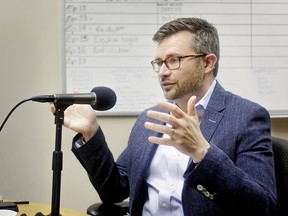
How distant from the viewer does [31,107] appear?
232 centimetres

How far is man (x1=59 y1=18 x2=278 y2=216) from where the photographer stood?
1.21 meters

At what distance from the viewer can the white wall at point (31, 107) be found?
2277 millimetres

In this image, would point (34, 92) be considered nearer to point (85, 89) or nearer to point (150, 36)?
point (85, 89)

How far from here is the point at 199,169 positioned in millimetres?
1161

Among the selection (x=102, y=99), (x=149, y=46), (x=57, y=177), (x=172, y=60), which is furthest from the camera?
(x=149, y=46)

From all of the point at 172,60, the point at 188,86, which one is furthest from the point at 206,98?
the point at 172,60

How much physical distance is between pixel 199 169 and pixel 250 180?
0.72 feet

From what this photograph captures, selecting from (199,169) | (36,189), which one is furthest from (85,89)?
(199,169)

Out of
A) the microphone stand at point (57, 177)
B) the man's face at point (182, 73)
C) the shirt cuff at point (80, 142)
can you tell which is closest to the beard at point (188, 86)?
the man's face at point (182, 73)

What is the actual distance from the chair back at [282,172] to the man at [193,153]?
11 cm

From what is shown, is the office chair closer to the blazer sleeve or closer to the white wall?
the blazer sleeve

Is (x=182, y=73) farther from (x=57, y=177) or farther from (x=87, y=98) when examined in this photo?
(x=57, y=177)

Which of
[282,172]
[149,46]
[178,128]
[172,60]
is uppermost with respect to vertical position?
[149,46]

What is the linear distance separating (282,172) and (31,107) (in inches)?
57.7
